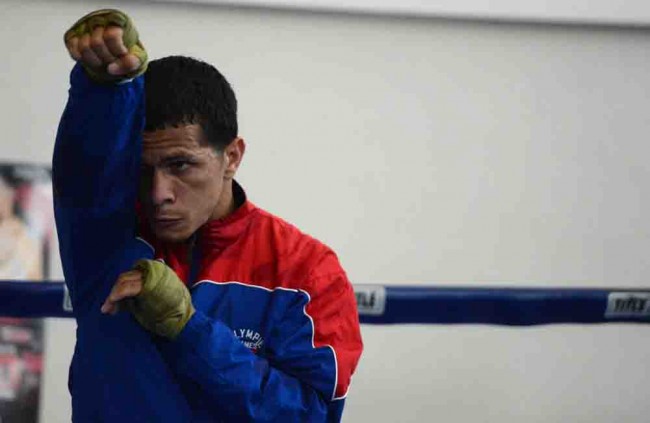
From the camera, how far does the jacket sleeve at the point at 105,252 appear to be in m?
1.01

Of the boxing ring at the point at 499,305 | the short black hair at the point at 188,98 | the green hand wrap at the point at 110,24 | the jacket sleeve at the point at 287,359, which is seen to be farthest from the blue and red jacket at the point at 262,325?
the boxing ring at the point at 499,305

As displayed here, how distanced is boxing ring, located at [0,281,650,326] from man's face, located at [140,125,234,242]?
115cm

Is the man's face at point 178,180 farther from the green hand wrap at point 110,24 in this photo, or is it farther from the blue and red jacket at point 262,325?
the green hand wrap at point 110,24

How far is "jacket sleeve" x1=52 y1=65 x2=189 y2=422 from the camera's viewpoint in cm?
101

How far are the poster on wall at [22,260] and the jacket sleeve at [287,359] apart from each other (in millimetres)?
1403

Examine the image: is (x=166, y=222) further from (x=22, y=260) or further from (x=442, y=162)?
(x=442, y=162)

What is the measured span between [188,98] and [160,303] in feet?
0.85

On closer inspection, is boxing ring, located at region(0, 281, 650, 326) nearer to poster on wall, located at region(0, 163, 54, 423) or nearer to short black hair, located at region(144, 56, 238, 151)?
poster on wall, located at region(0, 163, 54, 423)

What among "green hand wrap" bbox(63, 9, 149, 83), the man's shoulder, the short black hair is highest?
"green hand wrap" bbox(63, 9, 149, 83)

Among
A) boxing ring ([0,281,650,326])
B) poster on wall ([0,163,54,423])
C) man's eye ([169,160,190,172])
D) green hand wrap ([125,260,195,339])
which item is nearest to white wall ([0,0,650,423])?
poster on wall ([0,163,54,423])

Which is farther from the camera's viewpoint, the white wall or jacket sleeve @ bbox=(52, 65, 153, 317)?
the white wall

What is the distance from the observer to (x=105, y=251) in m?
1.10

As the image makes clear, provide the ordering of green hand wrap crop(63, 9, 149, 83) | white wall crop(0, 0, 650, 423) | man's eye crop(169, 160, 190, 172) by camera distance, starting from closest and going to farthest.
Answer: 1. green hand wrap crop(63, 9, 149, 83)
2. man's eye crop(169, 160, 190, 172)
3. white wall crop(0, 0, 650, 423)

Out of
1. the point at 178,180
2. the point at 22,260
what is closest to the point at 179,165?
the point at 178,180
